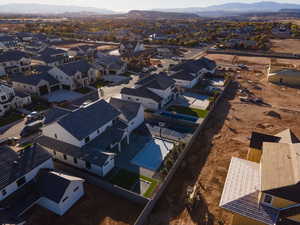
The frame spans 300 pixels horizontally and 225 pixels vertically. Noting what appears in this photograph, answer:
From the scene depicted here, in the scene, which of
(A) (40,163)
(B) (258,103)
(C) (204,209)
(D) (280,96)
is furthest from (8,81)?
(D) (280,96)

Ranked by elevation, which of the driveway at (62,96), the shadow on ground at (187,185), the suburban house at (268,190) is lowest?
the shadow on ground at (187,185)

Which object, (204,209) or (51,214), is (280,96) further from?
(51,214)

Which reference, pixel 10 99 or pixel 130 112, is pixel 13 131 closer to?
pixel 10 99

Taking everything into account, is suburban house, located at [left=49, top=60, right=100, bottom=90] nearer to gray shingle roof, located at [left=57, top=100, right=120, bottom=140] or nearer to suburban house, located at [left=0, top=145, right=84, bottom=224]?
gray shingle roof, located at [left=57, top=100, right=120, bottom=140]

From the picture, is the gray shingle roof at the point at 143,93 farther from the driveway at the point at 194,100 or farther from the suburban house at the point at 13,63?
the suburban house at the point at 13,63

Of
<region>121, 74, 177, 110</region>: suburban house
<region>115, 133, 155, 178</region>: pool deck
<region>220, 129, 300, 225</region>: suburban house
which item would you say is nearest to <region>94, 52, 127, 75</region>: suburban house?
<region>121, 74, 177, 110</region>: suburban house

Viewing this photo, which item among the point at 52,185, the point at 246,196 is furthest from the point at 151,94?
the point at 246,196

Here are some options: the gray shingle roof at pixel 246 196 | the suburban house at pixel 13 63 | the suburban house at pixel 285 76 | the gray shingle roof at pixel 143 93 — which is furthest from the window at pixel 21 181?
the suburban house at pixel 285 76
